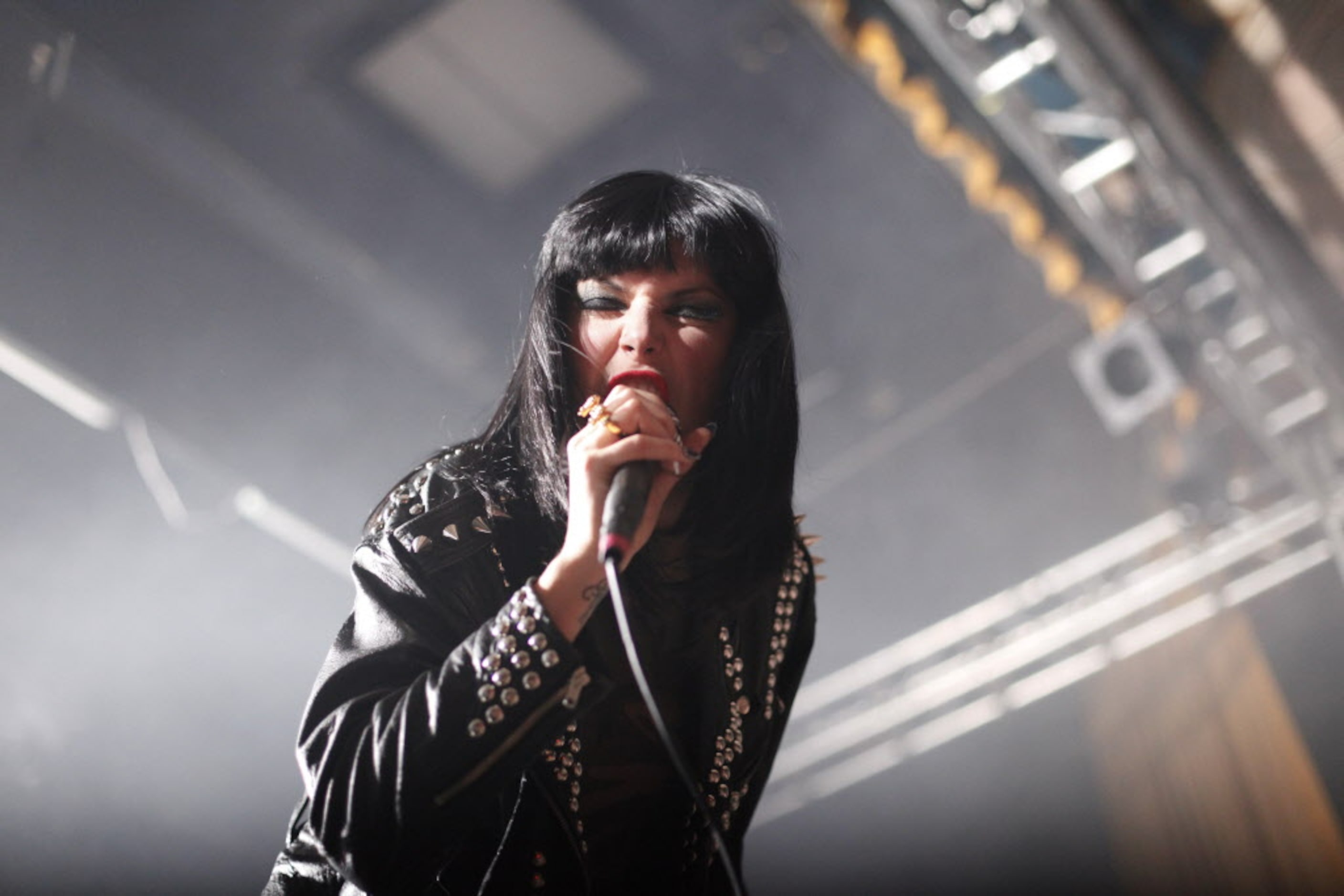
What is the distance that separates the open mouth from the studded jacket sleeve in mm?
253

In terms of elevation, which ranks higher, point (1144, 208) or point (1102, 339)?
point (1144, 208)

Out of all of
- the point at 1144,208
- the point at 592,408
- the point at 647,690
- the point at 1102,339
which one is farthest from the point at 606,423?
the point at 1102,339

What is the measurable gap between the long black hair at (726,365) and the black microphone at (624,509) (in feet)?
0.95

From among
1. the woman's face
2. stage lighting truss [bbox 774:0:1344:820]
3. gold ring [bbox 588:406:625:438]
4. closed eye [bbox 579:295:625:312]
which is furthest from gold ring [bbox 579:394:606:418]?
stage lighting truss [bbox 774:0:1344:820]

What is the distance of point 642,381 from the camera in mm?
1092

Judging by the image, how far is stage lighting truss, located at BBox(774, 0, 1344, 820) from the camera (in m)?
3.35

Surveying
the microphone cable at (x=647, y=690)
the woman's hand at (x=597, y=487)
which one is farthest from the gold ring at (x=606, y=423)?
the microphone cable at (x=647, y=690)

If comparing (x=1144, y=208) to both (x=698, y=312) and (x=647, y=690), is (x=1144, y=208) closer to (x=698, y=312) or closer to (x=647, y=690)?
(x=698, y=312)

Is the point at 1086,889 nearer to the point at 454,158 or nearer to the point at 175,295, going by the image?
the point at 454,158

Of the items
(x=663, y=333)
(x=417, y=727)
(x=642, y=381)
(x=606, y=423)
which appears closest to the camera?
(x=417, y=727)

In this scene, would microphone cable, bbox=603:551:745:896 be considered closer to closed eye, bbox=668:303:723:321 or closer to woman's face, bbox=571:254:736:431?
woman's face, bbox=571:254:736:431

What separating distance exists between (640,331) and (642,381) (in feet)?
0.36

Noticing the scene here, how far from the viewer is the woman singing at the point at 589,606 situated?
34.2 inches

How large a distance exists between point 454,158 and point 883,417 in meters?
2.20
